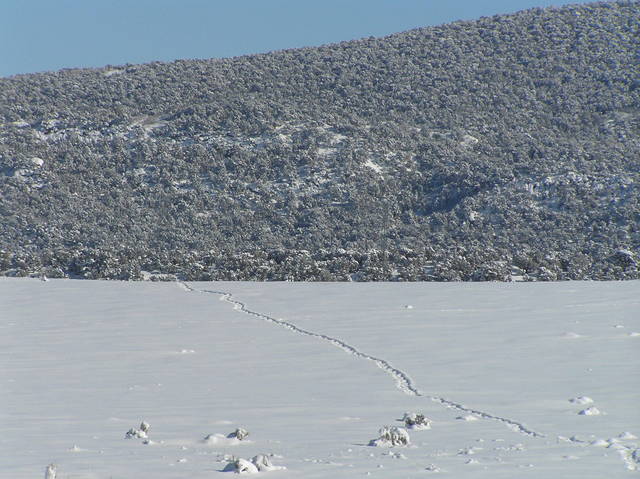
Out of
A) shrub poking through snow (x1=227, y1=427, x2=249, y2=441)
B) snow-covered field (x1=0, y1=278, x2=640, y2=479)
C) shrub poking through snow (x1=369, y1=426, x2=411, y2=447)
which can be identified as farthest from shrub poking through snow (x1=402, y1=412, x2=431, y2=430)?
shrub poking through snow (x1=227, y1=427, x2=249, y2=441)

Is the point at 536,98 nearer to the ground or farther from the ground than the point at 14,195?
farther from the ground

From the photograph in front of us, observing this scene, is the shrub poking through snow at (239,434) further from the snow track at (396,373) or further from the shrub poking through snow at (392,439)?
the snow track at (396,373)

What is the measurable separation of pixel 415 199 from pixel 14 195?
16919 millimetres

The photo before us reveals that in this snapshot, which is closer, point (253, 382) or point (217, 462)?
point (217, 462)

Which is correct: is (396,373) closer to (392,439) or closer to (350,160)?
(392,439)

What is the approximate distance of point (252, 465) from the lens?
6.01 meters

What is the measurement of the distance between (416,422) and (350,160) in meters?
31.0

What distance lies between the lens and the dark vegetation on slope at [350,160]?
2761 centimetres

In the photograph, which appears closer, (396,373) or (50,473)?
(50,473)

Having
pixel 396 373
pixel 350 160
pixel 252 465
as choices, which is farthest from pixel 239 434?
pixel 350 160

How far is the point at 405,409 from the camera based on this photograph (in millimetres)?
→ 8258

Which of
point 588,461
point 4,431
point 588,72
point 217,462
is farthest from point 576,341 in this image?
point 588,72

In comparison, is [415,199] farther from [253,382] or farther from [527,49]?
[253,382]

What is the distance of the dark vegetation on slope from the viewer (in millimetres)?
27609
